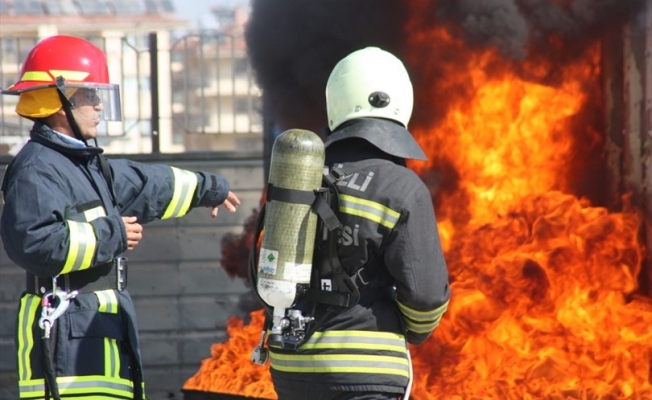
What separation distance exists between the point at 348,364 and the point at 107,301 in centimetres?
93

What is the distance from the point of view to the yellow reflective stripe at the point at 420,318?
321 centimetres

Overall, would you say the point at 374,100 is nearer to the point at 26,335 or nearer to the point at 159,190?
the point at 159,190

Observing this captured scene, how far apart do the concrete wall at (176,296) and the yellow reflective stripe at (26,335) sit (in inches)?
172

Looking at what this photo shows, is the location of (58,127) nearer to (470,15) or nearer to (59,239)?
Result: (59,239)

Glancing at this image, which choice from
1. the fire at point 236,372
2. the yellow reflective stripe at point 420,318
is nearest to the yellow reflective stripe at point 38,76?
the yellow reflective stripe at point 420,318

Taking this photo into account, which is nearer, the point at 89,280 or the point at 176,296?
the point at 89,280

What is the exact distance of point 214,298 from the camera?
8.05 meters

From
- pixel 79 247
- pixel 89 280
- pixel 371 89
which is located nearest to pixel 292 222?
pixel 371 89

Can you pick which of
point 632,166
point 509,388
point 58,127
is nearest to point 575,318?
point 509,388

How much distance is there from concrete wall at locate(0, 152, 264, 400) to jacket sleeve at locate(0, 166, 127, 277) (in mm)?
4533

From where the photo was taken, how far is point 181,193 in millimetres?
4051

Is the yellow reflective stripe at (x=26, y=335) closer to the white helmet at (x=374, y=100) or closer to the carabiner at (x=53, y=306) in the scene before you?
the carabiner at (x=53, y=306)

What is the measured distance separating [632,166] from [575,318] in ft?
A: 3.89

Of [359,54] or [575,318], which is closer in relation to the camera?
[359,54]
